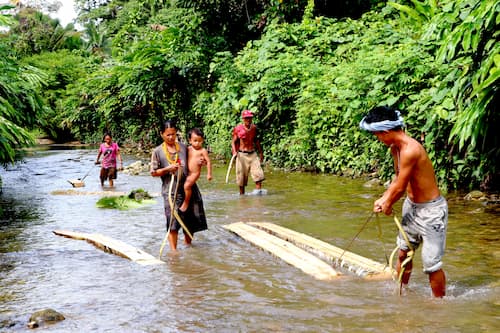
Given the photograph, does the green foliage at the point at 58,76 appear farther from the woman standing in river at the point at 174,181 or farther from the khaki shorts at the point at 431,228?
the khaki shorts at the point at 431,228

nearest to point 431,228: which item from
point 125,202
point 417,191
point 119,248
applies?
point 417,191

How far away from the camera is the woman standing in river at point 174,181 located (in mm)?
7352

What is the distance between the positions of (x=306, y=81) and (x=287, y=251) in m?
9.46

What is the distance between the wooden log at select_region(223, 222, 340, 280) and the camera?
5980 millimetres

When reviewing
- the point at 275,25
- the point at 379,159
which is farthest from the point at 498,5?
the point at 275,25

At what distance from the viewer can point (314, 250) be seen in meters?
6.90

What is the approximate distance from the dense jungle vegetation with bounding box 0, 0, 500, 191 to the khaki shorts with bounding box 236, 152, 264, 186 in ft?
7.41

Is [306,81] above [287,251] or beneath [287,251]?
above

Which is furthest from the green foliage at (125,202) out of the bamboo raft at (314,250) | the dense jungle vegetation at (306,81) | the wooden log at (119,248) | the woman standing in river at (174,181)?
the woman standing in river at (174,181)

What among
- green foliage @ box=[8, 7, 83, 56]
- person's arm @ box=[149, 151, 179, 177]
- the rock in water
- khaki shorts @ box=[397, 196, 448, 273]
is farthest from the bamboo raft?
green foliage @ box=[8, 7, 83, 56]

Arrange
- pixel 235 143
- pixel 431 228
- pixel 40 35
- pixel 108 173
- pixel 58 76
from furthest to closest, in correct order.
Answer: pixel 40 35 < pixel 58 76 < pixel 108 173 < pixel 235 143 < pixel 431 228

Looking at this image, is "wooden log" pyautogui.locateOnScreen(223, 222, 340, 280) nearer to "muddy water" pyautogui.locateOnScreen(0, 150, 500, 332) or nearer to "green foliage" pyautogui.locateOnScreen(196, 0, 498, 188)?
"muddy water" pyautogui.locateOnScreen(0, 150, 500, 332)

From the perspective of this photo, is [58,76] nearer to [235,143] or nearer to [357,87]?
[235,143]

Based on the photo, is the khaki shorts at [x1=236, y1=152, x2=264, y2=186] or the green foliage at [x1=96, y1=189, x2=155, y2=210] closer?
the green foliage at [x1=96, y1=189, x2=155, y2=210]
